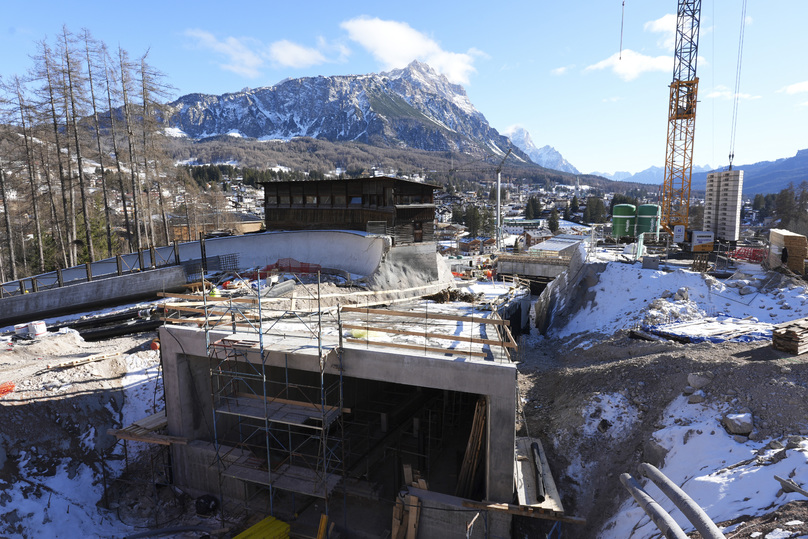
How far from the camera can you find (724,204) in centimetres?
2911

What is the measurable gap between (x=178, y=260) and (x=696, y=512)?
2724 cm

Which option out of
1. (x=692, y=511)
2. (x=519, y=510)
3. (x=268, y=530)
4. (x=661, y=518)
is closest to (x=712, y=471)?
(x=519, y=510)

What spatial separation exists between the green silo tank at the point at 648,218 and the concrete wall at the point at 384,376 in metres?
28.5

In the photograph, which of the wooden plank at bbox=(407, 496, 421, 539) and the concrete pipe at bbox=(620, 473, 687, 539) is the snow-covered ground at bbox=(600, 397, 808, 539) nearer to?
the concrete pipe at bbox=(620, 473, 687, 539)

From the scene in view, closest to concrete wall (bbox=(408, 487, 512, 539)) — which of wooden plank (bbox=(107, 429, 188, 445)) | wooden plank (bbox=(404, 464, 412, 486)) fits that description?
wooden plank (bbox=(404, 464, 412, 486))

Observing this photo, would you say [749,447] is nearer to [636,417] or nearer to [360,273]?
[636,417]

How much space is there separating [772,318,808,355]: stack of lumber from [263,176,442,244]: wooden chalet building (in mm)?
18200

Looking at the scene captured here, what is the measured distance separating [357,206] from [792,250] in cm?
2300

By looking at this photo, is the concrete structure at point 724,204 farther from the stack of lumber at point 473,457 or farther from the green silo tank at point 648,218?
the stack of lumber at point 473,457

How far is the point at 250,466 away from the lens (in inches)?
481

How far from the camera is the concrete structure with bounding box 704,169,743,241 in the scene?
28375 mm

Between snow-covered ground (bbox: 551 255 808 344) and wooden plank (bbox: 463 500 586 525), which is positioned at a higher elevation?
snow-covered ground (bbox: 551 255 808 344)

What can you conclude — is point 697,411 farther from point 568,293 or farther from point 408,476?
point 568,293

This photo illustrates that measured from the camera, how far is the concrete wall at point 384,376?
1018cm
